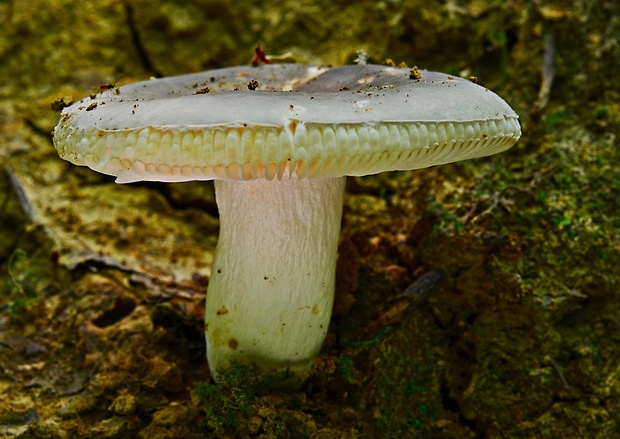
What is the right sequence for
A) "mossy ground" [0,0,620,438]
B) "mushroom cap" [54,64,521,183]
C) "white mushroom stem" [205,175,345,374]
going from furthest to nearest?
"mossy ground" [0,0,620,438]
"white mushroom stem" [205,175,345,374]
"mushroom cap" [54,64,521,183]

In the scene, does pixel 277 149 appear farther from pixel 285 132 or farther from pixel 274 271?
pixel 274 271

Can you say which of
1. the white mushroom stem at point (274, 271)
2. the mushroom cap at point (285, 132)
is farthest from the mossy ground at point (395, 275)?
the mushroom cap at point (285, 132)

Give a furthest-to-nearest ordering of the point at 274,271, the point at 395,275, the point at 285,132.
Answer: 1. the point at 395,275
2. the point at 274,271
3. the point at 285,132

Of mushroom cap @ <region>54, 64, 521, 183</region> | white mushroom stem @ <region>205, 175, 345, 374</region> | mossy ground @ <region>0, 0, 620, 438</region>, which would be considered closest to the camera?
mushroom cap @ <region>54, 64, 521, 183</region>

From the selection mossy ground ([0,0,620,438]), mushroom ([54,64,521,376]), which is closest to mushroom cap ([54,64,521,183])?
mushroom ([54,64,521,376])

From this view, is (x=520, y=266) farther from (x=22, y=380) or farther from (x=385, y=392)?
(x=22, y=380)

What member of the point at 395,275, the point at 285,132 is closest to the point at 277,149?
the point at 285,132

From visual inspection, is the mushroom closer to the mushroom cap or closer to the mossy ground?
the mushroom cap
